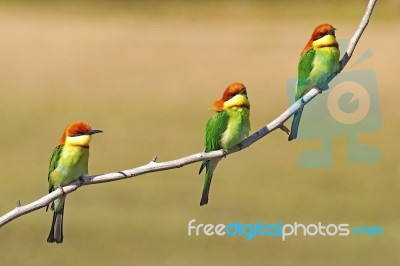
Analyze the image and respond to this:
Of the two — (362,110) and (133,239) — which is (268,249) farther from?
(362,110)

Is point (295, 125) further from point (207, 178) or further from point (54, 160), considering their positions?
point (54, 160)

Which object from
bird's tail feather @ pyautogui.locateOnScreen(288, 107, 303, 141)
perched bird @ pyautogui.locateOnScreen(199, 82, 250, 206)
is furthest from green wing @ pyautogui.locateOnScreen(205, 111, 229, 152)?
bird's tail feather @ pyautogui.locateOnScreen(288, 107, 303, 141)

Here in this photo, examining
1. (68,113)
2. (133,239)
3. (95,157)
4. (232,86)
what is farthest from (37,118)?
(232,86)

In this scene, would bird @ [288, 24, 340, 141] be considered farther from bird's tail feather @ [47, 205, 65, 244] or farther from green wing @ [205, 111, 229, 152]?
bird's tail feather @ [47, 205, 65, 244]

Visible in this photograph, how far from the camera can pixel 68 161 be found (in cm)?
173

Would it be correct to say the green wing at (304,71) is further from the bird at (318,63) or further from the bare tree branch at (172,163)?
the bare tree branch at (172,163)

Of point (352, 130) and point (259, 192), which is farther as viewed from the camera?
point (259, 192)

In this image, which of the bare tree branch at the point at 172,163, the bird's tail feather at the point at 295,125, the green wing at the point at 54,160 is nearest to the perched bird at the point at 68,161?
the green wing at the point at 54,160

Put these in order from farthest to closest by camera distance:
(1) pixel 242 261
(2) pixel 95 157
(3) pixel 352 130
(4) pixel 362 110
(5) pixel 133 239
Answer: (2) pixel 95 157
(5) pixel 133 239
(1) pixel 242 261
(3) pixel 352 130
(4) pixel 362 110

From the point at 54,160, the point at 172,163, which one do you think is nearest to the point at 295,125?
the point at 172,163

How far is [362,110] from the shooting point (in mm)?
2086

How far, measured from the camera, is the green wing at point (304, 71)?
174 centimetres

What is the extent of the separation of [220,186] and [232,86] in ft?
8.80

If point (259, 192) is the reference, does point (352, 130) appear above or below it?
above
